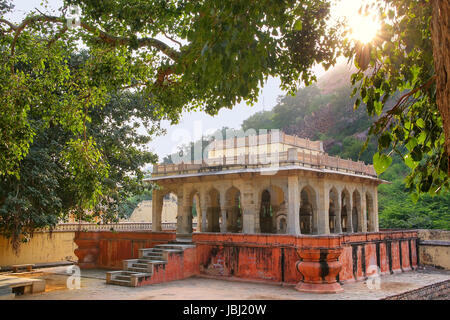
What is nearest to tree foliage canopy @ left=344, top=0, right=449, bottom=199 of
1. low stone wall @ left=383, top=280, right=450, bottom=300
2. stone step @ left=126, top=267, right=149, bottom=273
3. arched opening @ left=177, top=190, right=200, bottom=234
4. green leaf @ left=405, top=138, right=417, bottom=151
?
green leaf @ left=405, top=138, right=417, bottom=151

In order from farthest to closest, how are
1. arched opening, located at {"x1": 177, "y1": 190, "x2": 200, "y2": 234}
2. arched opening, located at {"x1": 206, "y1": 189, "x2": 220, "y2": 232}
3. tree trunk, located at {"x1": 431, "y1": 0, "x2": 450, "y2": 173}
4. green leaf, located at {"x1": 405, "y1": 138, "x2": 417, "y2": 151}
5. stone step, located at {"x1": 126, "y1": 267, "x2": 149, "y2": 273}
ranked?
arched opening, located at {"x1": 206, "y1": 189, "x2": 220, "y2": 232}, arched opening, located at {"x1": 177, "y1": 190, "x2": 200, "y2": 234}, stone step, located at {"x1": 126, "y1": 267, "x2": 149, "y2": 273}, green leaf, located at {"x1": 405, "y1": 138, "x2": 417, "y2": 151}, tree trunk, located at {"x1": 431, "y1": 0, "x2": 450, "y2": 173}

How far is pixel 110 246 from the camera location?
18406mm

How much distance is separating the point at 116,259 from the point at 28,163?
21.7 feet

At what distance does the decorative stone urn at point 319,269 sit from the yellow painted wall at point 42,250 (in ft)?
45.6

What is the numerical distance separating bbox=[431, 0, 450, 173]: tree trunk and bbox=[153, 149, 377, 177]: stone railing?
1313 cm

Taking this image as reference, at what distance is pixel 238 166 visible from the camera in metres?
17.5

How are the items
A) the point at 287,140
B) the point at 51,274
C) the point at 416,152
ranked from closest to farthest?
the point at 416,152
the point at 51,274
the point at 287,140

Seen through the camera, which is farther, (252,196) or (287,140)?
(287,140)

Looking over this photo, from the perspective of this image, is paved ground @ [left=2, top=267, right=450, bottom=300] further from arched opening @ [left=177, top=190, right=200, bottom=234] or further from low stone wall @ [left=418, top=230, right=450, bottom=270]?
low stone wall @ [left=418, top=230, right=450, bottom=270]


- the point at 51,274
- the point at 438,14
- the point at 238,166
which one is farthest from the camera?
the point at 238,166

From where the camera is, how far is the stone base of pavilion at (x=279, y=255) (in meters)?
12.6

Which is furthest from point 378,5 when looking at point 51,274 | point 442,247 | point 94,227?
point 94,227

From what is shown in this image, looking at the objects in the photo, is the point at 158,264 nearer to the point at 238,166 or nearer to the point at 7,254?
the point at 238,166

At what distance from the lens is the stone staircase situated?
13.4 meters
